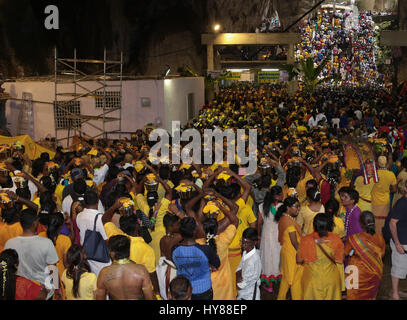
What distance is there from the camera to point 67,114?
54.5 feet

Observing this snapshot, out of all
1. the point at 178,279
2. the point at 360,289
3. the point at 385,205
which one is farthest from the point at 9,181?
the point at 385,205

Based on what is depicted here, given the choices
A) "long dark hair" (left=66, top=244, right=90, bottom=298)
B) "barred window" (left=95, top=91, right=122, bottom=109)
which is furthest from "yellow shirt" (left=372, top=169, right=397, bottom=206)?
"barred window" (left=95, top=91, right=122, bottom=109)

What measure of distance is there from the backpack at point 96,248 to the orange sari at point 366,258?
2577 millimetres

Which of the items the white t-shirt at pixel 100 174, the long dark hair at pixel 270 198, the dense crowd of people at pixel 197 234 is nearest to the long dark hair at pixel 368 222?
the dense crowd of people at pixel 197 234

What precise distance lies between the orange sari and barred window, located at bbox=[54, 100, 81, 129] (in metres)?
12.9

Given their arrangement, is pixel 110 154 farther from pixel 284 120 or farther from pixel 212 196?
pixel 284 120

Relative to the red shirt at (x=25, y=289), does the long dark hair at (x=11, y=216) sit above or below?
above

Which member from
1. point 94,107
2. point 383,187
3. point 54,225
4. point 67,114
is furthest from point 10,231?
point 94,107

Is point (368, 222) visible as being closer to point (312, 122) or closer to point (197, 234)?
point (197, 234)

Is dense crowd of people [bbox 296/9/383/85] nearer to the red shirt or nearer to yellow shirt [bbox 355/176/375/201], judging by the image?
yellow shirt [bbox 355/176/375/201]

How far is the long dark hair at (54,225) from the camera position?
5.37 m

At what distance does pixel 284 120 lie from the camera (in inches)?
651

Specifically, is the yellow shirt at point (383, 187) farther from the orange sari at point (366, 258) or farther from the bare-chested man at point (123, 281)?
the bare-chested man at point (123, 281)

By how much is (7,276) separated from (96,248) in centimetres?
103
